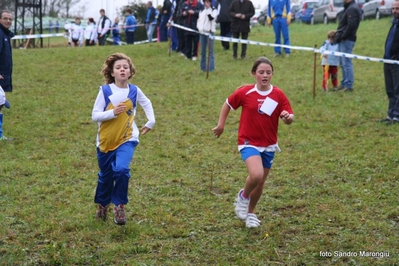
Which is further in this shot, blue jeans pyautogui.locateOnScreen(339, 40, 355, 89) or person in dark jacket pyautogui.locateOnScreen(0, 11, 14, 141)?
blue jeans pyautogui.locateOnScreen(339, 40, 355, 89)

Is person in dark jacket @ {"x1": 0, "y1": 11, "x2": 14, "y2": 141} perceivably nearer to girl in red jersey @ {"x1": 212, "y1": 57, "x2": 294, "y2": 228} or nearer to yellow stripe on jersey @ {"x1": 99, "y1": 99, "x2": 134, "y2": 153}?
yellow stripe on jersey @ {"x1": 99, "y1": 99, "x2": 134, "y2": 153}

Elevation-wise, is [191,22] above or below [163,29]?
above

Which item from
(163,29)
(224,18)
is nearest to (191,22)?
(224,18)

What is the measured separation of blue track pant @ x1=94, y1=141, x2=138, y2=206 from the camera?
5.83 metres

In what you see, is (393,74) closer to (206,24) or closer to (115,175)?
(115,175)

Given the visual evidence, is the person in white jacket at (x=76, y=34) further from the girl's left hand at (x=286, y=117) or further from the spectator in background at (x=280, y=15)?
the girl's left hand at (x=286, y=117)

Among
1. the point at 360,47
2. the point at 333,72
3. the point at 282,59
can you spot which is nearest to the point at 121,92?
the point at 333,72

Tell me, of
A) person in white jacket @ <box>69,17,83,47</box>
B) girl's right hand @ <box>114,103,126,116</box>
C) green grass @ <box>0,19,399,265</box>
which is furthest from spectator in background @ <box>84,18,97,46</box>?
girl's right hand @ <box>114,103,126,116</box>

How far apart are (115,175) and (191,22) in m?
12.5

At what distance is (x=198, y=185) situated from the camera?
25.1ft

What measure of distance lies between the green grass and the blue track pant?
0.30 metres

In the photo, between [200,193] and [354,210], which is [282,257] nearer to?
[354,210]

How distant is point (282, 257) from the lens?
5.38 metres

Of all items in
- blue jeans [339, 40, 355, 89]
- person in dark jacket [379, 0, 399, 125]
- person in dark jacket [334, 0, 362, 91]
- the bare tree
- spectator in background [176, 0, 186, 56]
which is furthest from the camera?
the bare tree
